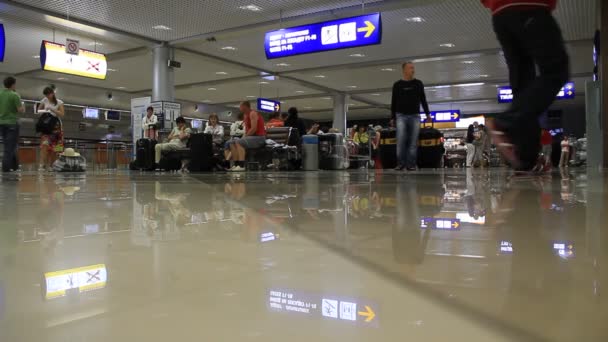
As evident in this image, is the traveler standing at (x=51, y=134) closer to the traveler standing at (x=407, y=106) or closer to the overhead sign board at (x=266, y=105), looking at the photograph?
the traveler standing at (x=407, y=106)

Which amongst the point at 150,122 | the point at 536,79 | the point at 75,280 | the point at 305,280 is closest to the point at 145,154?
the point at 150,122

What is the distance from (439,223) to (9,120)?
8973 mm

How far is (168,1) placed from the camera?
1103cm

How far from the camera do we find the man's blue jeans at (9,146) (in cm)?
844

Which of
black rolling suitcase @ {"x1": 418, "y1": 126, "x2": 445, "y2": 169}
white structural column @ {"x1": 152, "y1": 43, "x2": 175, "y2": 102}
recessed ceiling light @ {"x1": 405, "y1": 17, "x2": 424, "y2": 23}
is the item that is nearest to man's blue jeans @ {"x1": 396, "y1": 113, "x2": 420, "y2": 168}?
black rolling suitcase @ {"x1": 418, "y1": 126, "x2": 445, "y2": 169}

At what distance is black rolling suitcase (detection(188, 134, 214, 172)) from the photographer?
29.3ft

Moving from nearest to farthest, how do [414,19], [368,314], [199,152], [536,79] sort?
[368,314]
[536,79]
[199,152]
[414,19]

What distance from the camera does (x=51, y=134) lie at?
921 cm

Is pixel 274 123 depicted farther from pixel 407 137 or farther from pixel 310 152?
pixel 407 137

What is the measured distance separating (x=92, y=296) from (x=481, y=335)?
1.80 feet

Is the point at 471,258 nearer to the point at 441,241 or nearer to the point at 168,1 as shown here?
the point at 441,241

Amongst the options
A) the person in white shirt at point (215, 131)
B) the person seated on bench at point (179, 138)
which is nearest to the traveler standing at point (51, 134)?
the person seated on bench at point (179, 138)

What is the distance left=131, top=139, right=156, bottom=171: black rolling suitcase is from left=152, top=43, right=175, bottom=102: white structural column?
2.78 metres

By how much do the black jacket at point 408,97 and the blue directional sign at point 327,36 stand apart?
2.92 meters
